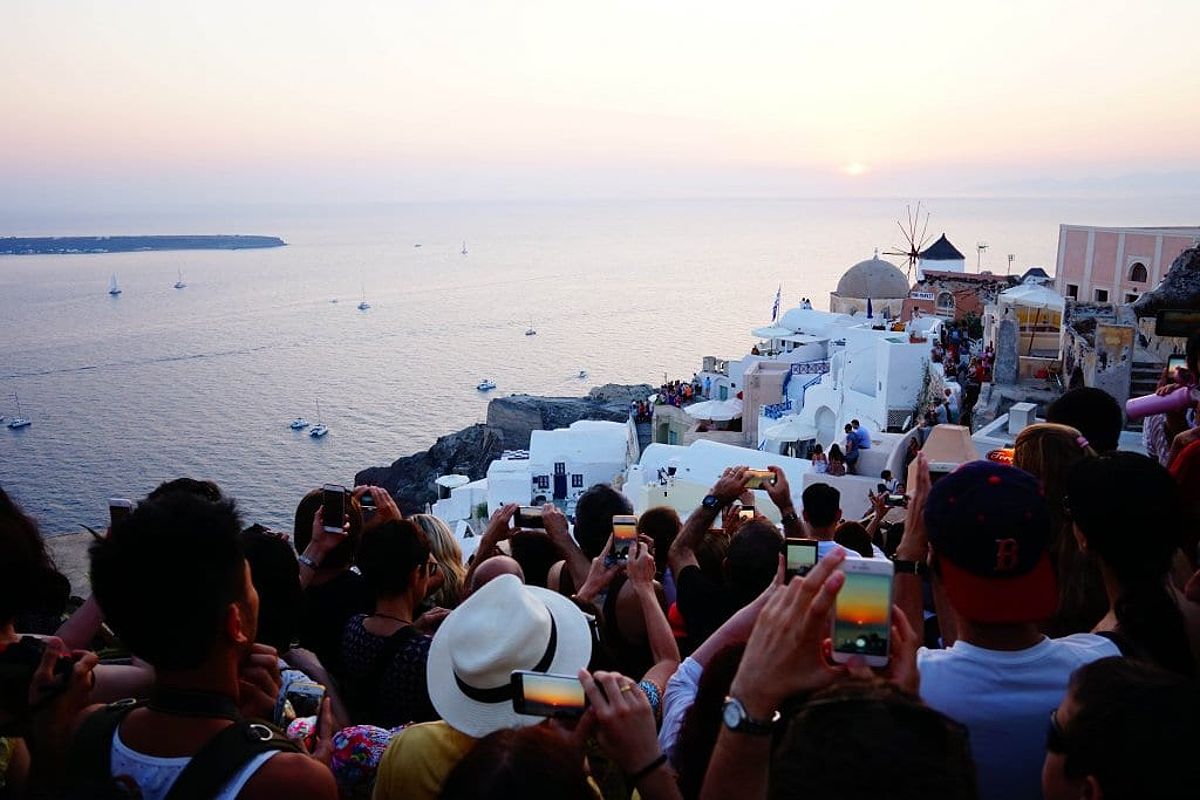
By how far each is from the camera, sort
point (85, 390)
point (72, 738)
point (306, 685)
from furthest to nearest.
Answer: point (85, 390), point (306, 685), point (72, 738)

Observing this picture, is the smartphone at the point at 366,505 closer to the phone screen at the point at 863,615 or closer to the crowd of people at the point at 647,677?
the crowd of people at the point at 647,677

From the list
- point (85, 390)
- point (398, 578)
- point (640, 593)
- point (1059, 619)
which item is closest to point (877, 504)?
point (1059, 619)

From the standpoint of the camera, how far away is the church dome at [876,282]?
127 feet

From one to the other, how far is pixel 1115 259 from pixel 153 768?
115 feet

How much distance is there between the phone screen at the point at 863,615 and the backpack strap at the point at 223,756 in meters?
1.27

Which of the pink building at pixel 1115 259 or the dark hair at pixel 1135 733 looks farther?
the pink building at pixel 1115 259

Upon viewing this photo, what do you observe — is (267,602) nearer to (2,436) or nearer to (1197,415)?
(1197,415)

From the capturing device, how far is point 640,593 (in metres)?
3.11

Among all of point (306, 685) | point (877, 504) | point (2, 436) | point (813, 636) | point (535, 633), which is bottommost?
point (2, 436)

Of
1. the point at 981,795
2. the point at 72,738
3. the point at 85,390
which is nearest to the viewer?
the point at 981,795

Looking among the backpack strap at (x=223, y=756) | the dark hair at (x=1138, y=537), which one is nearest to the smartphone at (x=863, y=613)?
the dark hair at (x=1138, y=537)

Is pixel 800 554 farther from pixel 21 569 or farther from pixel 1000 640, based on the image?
pixel 21 569

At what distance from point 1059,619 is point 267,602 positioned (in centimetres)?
273

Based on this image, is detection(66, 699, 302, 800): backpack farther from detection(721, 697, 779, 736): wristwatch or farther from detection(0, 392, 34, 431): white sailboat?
detection(0, 392, 34, 431): white sailboat
